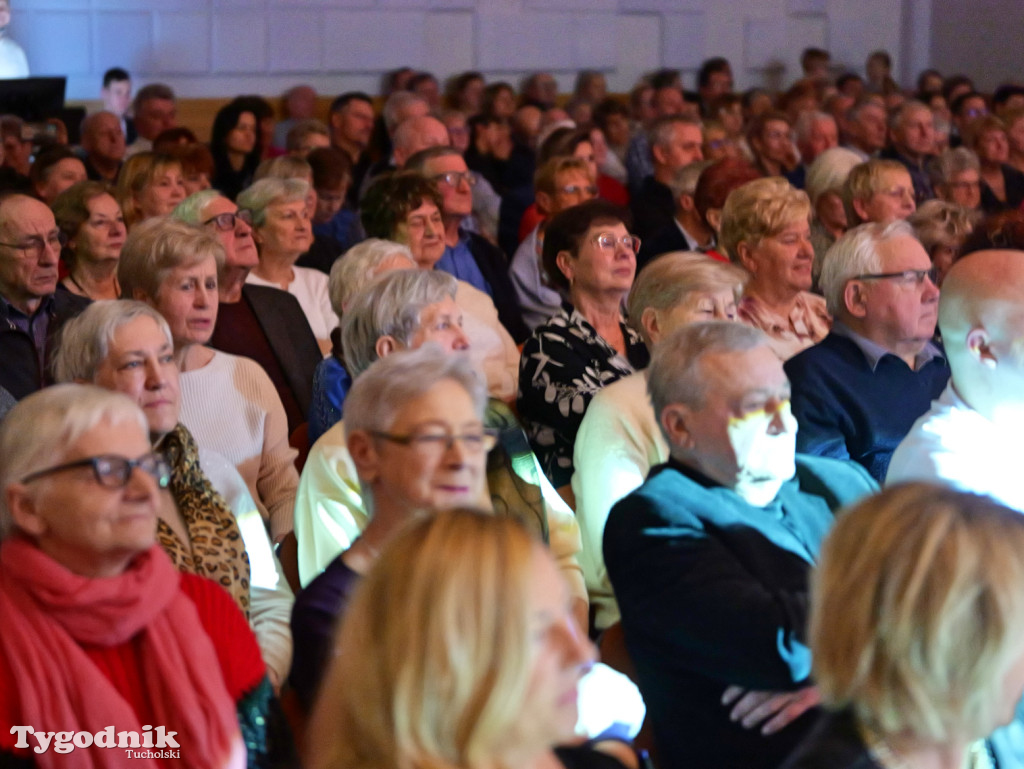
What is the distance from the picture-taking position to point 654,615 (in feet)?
6.89

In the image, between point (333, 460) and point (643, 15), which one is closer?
point (333, 460)

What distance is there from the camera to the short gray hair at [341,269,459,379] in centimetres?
307

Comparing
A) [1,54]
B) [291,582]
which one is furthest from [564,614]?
[1,54]

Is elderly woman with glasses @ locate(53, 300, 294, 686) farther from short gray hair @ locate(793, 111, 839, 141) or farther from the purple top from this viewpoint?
short gray hair @ locate(793, 111, 839, 141)

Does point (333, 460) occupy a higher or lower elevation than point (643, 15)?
lower

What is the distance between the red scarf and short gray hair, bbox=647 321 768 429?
2.77ft

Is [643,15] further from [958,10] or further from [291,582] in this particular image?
[291,582]

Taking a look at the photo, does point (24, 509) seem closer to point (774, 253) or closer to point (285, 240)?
point (774, 253)

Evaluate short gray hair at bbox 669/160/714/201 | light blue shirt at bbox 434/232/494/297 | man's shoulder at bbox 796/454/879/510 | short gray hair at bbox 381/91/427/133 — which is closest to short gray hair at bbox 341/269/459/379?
man's shoulder at bbox 796/454/879/510

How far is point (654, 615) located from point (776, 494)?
1.18 ft

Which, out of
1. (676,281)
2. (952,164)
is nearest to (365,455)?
(676,281)

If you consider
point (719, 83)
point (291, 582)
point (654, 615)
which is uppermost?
point (719, 83)

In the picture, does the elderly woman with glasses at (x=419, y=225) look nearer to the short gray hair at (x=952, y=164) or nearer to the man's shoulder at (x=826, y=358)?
the man's shoulder at (x=826, y=358)

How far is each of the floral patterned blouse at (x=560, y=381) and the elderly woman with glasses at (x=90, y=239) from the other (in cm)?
154
